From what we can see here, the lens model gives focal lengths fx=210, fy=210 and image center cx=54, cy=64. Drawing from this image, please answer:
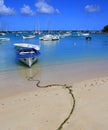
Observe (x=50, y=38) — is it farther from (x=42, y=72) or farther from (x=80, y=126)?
(x=80, y=126)

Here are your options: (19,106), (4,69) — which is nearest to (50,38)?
(4,69)

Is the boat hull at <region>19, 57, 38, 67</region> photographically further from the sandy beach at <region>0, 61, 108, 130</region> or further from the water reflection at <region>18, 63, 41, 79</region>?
the sandy beach at <region>0, 61, 108, 130</region>

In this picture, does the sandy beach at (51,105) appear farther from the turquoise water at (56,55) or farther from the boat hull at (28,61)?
the turquoise water at (56,55)

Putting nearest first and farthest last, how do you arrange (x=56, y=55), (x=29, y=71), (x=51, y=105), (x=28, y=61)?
(x=51, y=105), (x=29, y=71), (x=28, y=61), (x=56, y=55)

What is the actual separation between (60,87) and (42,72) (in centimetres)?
489

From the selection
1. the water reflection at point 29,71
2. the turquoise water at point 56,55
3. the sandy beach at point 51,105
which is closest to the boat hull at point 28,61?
the water reflection at point 29,71

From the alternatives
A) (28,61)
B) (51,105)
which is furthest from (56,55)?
(51,105)

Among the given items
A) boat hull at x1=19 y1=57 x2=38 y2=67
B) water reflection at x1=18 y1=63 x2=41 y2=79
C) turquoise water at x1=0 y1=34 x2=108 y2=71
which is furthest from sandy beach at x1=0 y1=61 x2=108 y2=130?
turquoise water at x1=0 y1=34 x2=108 y2=71

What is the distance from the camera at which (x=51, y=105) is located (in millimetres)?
8531

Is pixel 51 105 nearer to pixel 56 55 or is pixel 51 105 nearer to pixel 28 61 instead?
pixel 28 61

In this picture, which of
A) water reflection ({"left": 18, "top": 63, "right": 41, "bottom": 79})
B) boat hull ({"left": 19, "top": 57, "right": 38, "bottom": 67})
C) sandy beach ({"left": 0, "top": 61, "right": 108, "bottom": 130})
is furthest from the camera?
boat hull ({"left": 19, "top": 57, "right": 38, "bottom": 67})

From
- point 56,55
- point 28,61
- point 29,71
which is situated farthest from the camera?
point 56,55

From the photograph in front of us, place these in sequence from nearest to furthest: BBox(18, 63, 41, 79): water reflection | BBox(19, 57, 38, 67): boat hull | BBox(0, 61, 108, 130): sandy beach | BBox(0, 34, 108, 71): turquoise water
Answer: BBox(0, 61, 108, 130): sandy beach < BBox(18, 63, 41, 79): water reflection < BBox(19, 57, 38, 67): boat hull < BBox(0, 34, 108, 71): turquoise water

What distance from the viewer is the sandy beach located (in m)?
6.91
